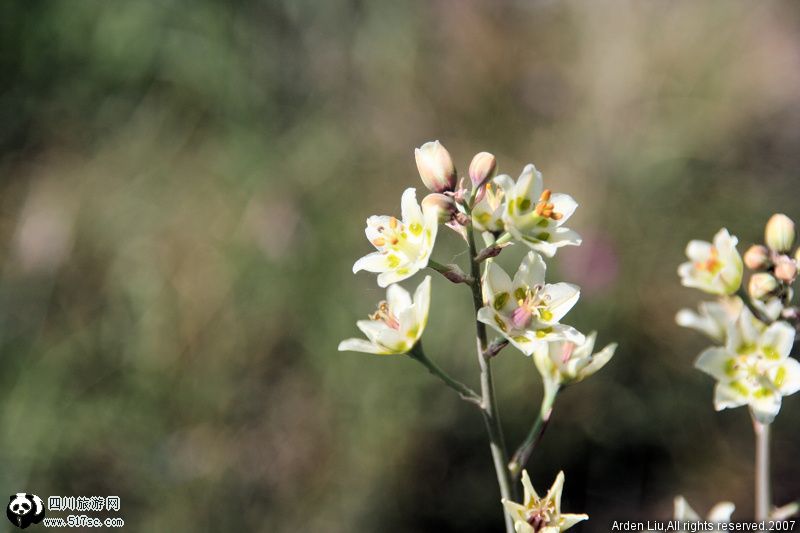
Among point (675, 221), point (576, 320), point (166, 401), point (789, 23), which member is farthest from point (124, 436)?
point (789, 23)

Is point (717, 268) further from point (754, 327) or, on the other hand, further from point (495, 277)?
point (495, 277)

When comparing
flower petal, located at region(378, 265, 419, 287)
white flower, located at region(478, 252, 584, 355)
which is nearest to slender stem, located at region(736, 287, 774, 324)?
white flower, located at region(478, 252, 584, 355)

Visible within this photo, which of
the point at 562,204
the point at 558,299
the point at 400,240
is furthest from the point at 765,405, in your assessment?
the point at 400,240

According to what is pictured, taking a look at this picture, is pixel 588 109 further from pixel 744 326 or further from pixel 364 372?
pixel 744 326

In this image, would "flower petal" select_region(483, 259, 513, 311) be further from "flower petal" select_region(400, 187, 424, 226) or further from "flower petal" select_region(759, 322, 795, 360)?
"flower petal" select_region(759, 322, 795, 360)

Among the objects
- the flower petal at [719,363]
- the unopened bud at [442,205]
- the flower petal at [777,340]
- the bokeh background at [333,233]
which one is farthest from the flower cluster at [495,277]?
the bokeh background at [333,233]
